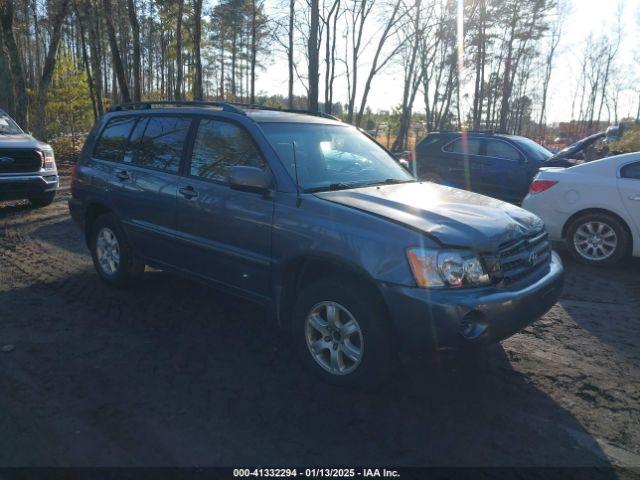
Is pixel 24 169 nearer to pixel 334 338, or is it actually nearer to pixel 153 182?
pixel 153 182

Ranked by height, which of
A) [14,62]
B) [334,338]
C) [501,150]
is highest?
[14,62]

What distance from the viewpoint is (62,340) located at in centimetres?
423

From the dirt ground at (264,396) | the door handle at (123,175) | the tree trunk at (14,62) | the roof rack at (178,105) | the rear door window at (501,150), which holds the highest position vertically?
the tree trunk at (14,62)

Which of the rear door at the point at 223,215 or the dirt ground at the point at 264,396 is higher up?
the rear door at the point at 223,215

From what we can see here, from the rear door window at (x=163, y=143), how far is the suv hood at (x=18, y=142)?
205 inches

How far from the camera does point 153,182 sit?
4738mm

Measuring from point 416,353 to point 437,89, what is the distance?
37.4m

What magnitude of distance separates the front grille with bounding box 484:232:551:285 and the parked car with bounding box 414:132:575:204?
22.4 ft

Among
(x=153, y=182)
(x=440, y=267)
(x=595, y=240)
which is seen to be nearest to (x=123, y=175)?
(x=153, y=182)

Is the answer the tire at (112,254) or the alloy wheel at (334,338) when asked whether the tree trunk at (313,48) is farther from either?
the alloy wheel at (334,338)

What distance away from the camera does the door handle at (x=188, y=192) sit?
14.2 ft

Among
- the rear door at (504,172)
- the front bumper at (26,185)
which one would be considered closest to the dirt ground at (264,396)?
the front bumper at (26,185)

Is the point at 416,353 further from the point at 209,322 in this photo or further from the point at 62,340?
the point at 62,340

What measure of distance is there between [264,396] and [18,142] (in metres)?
8.05
